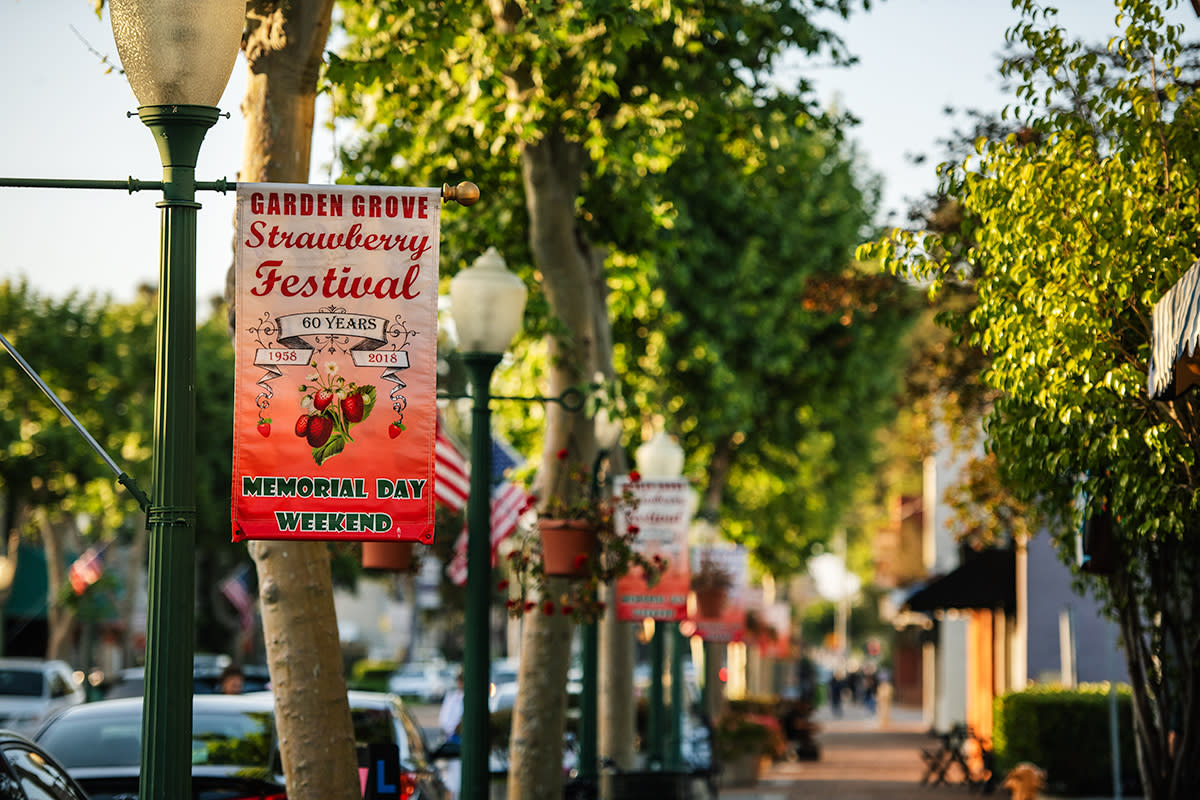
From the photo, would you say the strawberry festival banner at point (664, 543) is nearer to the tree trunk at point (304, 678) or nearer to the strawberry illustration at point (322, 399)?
the tree trunk at point (304, 678)

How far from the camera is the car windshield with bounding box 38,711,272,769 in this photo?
9414 millimetres

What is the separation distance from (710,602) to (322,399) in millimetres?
Result: 17989

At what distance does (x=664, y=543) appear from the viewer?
14773 mm

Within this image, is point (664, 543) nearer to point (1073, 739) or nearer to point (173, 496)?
point (1073, 739)

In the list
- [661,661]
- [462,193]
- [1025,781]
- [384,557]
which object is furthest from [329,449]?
[661,661]

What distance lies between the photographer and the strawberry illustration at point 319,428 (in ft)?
18.5

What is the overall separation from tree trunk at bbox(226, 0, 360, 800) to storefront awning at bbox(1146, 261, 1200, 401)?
13.0 ft

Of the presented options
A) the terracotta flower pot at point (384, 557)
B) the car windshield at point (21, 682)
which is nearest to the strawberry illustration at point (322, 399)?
the terracotta flower pot at point (384, 557)

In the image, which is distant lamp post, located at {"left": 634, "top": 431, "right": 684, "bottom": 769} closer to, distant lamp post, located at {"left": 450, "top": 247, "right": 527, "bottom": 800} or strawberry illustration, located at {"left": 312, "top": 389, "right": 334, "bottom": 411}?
distant lamp post, located at {"left": 450, "top": 247, "right": 527, "bottom": 800}

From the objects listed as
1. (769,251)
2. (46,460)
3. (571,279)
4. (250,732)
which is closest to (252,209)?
(250,732)

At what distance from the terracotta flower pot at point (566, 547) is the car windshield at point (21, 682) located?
1803cm

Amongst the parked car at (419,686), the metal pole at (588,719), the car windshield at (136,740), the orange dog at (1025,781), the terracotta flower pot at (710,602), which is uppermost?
the terracotta flower pot at (710,602)

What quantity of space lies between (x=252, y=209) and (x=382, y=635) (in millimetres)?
94291

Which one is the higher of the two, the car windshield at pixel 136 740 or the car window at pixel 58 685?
the car windshield at pixel 136 740
